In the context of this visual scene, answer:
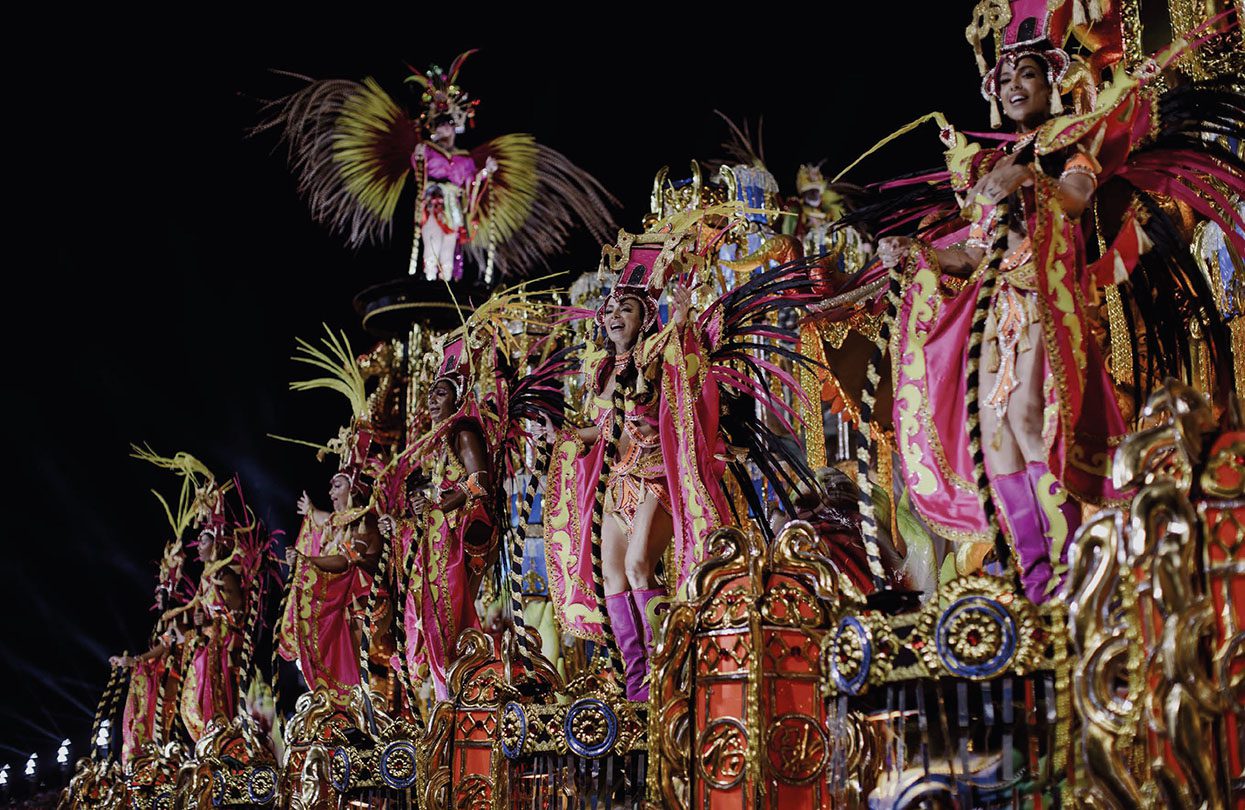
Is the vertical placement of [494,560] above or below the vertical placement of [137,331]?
below

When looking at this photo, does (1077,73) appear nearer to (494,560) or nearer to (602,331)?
(602,331)

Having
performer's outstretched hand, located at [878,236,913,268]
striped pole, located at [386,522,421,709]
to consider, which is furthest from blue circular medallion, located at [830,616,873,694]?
striped pole, located at [386,522,421,709]

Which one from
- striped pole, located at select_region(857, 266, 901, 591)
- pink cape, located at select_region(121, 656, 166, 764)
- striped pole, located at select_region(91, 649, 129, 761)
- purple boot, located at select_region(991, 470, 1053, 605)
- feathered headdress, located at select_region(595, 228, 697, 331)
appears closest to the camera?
purple boot, located at select_region(991, 470, 1053, 605)

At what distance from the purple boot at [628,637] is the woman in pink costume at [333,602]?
3.00 metres

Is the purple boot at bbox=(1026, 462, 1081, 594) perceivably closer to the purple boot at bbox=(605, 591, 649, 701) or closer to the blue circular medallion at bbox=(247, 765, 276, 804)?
the purple boot at bbox=(605, 591, 649, 701)

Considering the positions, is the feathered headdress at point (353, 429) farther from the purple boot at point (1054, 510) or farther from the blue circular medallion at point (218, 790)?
the purple boot at point (1054, 510)

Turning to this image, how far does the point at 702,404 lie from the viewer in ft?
16.3

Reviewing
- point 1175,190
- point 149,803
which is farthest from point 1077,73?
point 149,803

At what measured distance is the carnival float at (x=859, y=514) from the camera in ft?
7.88

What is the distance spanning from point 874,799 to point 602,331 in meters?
3.02

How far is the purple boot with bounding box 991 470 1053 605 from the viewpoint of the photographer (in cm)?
308

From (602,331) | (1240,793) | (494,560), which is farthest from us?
(494,560)

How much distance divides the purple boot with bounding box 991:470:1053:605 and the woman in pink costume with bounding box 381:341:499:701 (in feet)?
11.5

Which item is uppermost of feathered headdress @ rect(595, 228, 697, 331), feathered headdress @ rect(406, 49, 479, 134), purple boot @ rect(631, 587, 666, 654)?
feathered headdress @ rect(406, 49, 479, 134)
